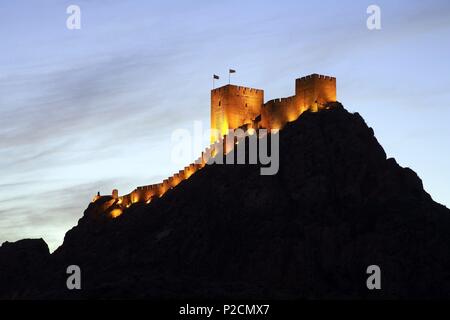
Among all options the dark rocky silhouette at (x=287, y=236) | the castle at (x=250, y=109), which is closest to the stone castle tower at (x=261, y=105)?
the castle at (x=250, y=109)

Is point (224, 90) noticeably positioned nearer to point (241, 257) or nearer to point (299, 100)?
point (299, 100)

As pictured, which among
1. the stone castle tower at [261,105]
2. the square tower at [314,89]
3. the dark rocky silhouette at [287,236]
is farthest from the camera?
the stone castle tower at [261,105]

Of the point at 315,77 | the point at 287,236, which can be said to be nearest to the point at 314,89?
the point at 315,77

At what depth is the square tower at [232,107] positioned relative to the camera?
194500mm

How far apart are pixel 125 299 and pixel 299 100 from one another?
4138cm

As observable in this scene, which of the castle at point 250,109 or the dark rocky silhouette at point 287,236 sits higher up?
the castle at point 250,109

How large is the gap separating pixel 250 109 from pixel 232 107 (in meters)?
2.78

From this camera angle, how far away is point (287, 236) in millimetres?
176000

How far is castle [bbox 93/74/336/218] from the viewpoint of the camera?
190 m

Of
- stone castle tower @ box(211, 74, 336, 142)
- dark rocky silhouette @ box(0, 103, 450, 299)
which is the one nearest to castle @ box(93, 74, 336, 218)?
stone castle tower @ box(211, 74, 336, 142)

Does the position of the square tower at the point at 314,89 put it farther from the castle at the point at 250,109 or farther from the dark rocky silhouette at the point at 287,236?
the dark rocky silhouette at the point at 287,236

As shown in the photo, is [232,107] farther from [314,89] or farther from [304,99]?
[314,89]

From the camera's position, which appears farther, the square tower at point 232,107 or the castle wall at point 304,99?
the square tower at point 232,107
